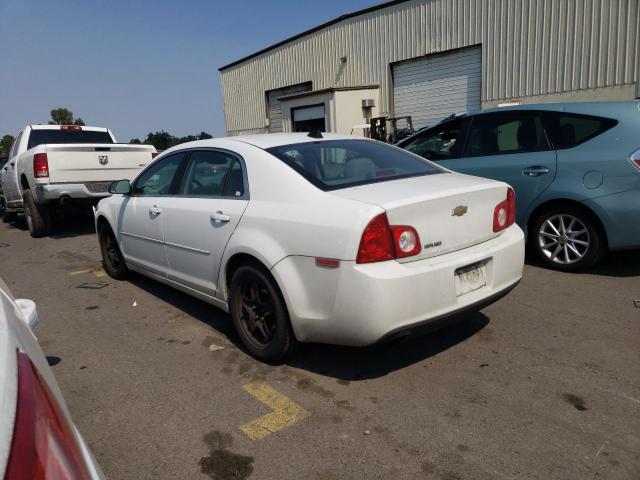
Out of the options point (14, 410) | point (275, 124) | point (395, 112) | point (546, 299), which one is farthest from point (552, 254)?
point (275, 124)

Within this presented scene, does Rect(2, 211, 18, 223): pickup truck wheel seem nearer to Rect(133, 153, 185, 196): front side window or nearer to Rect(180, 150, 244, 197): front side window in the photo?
Rect(133, 153, 185, 196): front side window

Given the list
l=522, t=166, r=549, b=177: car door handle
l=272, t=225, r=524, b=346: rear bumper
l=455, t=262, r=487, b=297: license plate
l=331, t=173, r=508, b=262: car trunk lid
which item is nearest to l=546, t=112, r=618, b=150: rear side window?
l=522, t=166, r=549, b=177: car door handle

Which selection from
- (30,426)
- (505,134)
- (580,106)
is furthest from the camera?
(505,134)

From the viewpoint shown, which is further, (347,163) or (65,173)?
(65,173)

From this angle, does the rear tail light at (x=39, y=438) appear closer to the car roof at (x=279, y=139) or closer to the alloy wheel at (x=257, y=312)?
the alloy wheel at (x=257, y=312)

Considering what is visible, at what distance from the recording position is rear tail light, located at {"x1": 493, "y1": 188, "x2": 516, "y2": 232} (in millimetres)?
3423

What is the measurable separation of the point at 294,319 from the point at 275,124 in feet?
73.3

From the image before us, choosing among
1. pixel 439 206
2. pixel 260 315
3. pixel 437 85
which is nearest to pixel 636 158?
pixel 439 206

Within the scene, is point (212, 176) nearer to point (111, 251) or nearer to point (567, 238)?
point (111, 251)

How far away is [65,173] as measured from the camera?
8.42m

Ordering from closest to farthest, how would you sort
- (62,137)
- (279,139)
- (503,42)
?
(279,139), (62,137), (503,42)

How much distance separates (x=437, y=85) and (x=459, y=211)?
45.7ft

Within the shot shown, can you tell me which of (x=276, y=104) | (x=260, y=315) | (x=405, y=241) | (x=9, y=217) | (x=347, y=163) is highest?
(x=276, y=104)

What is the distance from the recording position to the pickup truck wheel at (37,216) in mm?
8992
